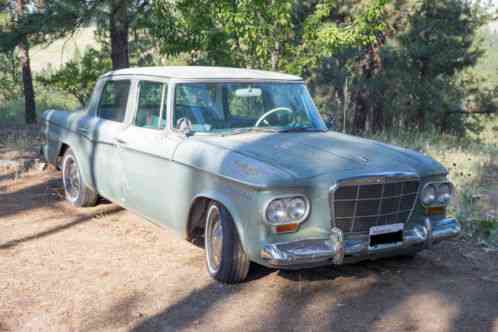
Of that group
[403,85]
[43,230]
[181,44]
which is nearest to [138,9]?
[181,44]

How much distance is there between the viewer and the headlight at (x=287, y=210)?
13.2ft

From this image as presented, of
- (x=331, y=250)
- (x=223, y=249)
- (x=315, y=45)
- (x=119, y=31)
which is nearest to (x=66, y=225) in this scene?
(x=223, y=249)

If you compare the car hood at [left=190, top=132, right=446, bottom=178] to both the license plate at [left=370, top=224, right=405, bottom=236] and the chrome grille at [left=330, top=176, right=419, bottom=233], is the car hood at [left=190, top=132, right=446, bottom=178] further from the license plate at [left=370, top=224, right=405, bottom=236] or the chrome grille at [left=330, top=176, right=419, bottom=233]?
the license plate at [left=370, top=224, right=405, bottom=236]

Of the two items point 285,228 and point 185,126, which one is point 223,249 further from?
point 185,126

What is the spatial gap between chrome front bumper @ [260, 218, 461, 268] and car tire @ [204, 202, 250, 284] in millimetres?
411

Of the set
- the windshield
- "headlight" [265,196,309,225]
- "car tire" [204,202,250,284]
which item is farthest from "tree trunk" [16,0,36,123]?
"headlight" [265,196,309,225]

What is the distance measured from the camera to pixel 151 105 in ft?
18.4

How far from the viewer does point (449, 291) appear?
4488 millimetres

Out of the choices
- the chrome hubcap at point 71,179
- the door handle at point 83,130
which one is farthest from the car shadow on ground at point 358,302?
the chrome hubcap at point 71,179

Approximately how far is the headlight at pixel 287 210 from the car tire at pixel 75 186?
3.34 meters

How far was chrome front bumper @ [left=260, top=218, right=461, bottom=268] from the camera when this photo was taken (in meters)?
3.97

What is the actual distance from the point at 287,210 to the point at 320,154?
0.67 meters

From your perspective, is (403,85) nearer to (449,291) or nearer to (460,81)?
(460,81)

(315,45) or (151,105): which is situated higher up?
(315,45)
